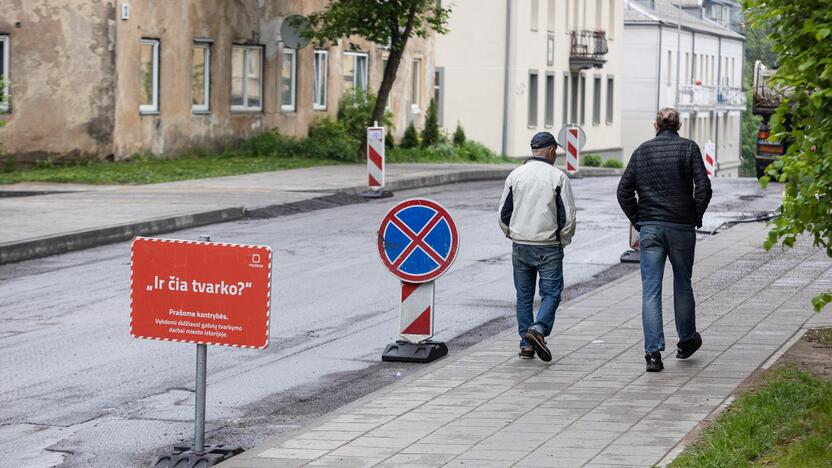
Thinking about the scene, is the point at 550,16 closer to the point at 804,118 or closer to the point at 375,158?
the point at 375,158

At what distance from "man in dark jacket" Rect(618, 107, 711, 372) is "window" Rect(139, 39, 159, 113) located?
2133 cm

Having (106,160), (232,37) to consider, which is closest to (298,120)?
(232,37)

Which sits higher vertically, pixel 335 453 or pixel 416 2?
pixel 416 2

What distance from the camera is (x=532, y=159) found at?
10.5 m

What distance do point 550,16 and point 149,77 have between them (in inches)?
1111

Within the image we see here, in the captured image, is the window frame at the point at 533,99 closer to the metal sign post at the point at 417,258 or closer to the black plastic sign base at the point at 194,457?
the metal sign post at the point at 417,258

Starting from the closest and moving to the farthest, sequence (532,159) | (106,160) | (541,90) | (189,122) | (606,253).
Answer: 1. (532,159)
2. (606,253)
3. (106,160)
4. (189,122)
5. (541,90)

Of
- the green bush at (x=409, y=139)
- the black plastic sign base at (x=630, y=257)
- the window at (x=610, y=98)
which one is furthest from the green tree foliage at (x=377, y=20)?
the window at (x=610, y=98)

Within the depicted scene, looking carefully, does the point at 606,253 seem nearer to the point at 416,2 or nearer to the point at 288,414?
the point at 288,414

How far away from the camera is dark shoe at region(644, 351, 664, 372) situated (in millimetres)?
9578

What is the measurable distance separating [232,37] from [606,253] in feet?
58.3

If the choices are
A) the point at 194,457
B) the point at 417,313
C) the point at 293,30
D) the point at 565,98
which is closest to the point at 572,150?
the point at 293,30

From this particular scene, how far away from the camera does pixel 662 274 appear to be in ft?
32.6

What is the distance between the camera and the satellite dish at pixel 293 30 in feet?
112
